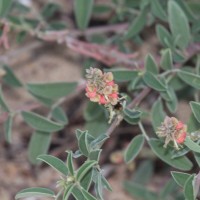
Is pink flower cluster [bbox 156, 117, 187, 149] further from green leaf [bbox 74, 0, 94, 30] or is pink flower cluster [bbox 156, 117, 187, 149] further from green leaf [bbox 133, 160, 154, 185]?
green leaf [bbox 133, 160, 154, 185]

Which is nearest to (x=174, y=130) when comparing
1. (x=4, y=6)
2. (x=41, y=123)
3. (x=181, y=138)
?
(x=181, y=138)

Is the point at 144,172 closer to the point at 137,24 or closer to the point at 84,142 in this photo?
the point at 137,24

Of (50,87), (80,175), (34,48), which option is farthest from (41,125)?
(34,48)

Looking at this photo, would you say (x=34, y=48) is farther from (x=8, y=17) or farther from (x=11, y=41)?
(x=8, y=17)

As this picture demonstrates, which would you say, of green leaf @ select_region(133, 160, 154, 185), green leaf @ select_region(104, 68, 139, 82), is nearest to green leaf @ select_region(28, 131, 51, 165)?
green leaf @ select_region(104, 68, 139, 82)

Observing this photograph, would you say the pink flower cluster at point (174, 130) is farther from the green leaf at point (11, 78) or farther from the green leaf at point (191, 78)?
the green leaf at point (11, 78)

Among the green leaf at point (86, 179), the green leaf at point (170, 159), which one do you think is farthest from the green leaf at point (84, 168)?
the green leaf at point (170, 159)
